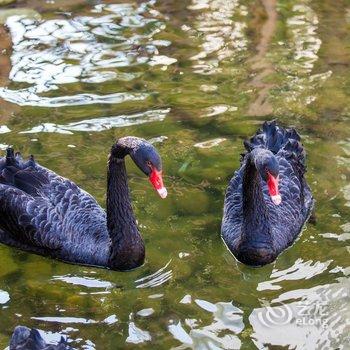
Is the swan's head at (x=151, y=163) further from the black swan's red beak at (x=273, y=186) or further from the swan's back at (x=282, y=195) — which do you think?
the swan's back at (x=282, y=195)

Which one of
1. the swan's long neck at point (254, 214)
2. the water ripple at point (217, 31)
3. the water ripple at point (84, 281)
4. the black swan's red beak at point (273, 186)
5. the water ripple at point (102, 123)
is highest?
the black swan's red beak at point (273, 186)

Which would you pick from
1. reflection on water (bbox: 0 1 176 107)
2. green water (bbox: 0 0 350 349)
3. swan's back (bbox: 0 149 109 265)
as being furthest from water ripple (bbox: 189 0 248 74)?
swan's back (bbox: 0 149 109 265)

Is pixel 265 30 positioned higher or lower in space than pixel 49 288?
lower

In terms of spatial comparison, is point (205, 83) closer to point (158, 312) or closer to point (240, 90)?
point (240, 90)

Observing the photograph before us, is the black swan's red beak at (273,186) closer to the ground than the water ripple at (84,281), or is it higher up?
higher up

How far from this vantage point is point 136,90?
27.9 feet

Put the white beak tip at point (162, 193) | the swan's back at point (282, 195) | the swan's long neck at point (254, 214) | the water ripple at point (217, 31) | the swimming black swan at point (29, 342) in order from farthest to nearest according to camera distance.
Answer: the water ripple at point (217, 31) < the swan's back at point (282, 195) < the swan's long neck at point (254, 214) < the white beak tip at point (162, 193) < the swimming black swan at point (29, 342)

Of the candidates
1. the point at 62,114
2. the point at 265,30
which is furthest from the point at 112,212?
the point at 265,30

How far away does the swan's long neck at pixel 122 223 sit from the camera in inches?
231

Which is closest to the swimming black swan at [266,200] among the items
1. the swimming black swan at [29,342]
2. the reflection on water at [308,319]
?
the reflection on water at [308,319]

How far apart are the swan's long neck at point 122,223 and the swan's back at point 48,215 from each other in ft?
0.47

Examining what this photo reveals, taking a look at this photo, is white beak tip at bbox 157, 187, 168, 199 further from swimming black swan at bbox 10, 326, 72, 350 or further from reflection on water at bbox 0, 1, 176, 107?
reflection on water at bbox 0, 1, 176, 107

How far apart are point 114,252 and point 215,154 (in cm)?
164

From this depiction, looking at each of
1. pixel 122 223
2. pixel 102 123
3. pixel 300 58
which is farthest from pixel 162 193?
pixel 300 58
